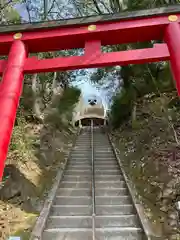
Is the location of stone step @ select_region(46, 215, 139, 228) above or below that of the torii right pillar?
below

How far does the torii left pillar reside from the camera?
154 inches

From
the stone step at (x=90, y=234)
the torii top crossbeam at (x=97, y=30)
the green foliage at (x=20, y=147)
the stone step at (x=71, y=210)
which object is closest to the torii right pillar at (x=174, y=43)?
the torii top crossbeam at (x=97, y=30)

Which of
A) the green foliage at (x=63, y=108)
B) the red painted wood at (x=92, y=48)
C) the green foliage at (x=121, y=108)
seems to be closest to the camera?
the red painted wood at (x=92, y=48)

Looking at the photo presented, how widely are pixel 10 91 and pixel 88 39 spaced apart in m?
1.82

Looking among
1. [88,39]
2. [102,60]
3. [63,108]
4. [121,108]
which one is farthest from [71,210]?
[63,108]

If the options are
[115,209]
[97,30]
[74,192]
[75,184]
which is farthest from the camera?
[75,184]

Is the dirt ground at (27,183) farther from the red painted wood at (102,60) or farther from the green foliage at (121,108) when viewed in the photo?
the green foliage at (121,108)

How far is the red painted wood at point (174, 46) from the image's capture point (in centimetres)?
433

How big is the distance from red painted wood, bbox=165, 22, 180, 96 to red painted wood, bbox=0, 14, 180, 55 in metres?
0.17

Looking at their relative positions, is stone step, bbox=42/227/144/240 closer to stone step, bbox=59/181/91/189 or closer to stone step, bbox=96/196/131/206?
stone step, bbox=96/196/131/206

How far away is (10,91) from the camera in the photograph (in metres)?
4.42

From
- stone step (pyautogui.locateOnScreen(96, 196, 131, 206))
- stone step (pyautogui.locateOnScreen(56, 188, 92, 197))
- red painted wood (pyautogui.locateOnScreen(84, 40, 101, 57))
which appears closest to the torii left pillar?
red painted wood (pyautogui.locateOnScreen(84, 40, 101, 57))

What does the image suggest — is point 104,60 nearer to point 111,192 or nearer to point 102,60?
point 102,60

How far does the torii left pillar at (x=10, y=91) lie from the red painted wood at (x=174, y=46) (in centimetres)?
263
